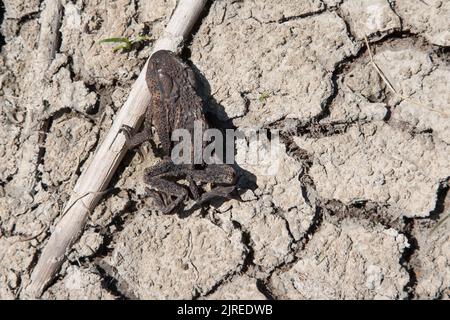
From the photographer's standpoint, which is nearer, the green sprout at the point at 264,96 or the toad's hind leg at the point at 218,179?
the toad's hind leg at the point at 218,179

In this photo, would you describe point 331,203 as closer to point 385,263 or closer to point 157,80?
point 385,263

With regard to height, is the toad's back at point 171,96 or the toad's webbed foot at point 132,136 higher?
the toad's back at point 171,96

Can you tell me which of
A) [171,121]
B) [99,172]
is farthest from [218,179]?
[99,172]

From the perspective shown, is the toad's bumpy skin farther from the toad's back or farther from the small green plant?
the small green plant

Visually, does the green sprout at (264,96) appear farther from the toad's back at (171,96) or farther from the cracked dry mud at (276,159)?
the toad's back at (171,96)

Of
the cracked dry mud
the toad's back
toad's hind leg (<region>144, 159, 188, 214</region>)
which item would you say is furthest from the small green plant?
toad's hind leg (<region>144, 159, 188, 214</region>)

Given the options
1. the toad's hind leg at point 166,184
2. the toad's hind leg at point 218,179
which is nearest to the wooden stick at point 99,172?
the toad's hind leg at point 166,184

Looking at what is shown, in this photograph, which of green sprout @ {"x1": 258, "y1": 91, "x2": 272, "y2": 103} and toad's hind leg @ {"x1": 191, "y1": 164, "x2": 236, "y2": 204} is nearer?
toad's hind leg @ {"x1": 191, "y1": 164, "x2": 236, "y2": 204}
